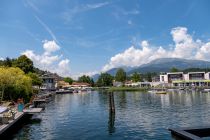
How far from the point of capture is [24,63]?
11738cm

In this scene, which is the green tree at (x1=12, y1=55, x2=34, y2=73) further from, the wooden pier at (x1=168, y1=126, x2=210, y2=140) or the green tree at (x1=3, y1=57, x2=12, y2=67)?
the wooden pier at (x1=168, y1=126, x2=210, y2=140)

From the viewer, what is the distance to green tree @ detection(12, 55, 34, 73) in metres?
116

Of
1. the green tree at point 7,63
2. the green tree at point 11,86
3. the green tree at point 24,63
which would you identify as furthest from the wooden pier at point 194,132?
the green tree at point 7,63

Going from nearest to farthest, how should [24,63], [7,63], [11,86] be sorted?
[11,86], [24,63], [7,63]

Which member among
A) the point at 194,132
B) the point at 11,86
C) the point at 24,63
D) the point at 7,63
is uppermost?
the point at 7,63

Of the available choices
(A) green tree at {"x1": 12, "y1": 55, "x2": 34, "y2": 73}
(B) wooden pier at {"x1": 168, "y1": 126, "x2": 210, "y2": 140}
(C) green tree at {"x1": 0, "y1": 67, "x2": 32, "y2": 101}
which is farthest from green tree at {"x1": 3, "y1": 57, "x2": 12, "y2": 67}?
(B) wooden pier at {"x1": 168, "y1": 126, "x2": 210, "y2": 140}

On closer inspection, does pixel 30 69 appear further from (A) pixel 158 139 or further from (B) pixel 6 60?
(A) pixel 158 139

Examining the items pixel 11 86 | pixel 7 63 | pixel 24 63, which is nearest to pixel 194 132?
pixel 11 86

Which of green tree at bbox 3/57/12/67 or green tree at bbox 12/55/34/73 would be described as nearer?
green tree at bbox 12/55/34/73

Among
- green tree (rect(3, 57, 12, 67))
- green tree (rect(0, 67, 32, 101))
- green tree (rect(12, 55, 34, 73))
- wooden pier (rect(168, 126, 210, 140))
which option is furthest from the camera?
green tree (rect(3, 57, 12, 67))

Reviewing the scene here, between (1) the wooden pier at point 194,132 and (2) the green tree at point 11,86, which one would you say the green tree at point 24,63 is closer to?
(2) the green tree at point 11,86

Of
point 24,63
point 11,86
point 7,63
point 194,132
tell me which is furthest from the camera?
point 7,63

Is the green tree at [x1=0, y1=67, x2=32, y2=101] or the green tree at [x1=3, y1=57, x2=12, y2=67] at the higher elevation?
the green tree at [x1=3, y1=57, x2=12, y2=67]

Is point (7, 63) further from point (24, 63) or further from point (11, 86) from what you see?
point (11, 86)
